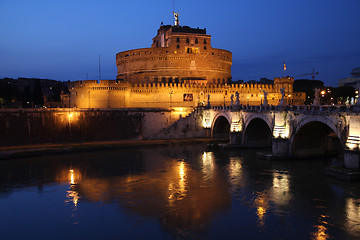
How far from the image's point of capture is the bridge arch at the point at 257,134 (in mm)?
35344

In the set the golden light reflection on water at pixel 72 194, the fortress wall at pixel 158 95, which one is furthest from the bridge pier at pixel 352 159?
the fortress wall at pixel 158 95

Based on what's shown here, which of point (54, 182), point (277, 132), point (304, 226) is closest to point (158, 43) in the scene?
point (277, 132)

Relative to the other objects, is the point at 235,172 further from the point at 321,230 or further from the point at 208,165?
the point at 321,230

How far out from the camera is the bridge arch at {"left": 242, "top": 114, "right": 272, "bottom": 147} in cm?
3534

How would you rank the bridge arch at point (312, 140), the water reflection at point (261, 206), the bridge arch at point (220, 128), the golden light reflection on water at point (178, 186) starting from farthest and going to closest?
1. the bridge arch at point (220, 128)
2. the bridge arch at point (312, 140)
3. the golden light reflection on water at point (178, 186)
4. the water reflection at point (261, 206)

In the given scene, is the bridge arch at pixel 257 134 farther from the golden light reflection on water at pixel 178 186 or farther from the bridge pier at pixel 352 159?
the bridge pier at pixel 352 159

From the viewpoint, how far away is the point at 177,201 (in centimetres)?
1802

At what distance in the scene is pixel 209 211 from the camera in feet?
54.1

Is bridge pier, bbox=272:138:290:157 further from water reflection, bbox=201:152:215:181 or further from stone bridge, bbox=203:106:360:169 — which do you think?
water reflection, bbox=201:152:215:181

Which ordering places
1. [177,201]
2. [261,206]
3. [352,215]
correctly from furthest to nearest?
[177,201]
[261,206]
[352,215]

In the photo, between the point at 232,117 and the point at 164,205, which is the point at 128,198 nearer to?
the point at 164,205

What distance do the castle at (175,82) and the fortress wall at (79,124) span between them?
217 inches

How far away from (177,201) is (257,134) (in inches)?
815

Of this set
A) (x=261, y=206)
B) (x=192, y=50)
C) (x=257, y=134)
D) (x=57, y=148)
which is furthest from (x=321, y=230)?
(x=192, y=50)
